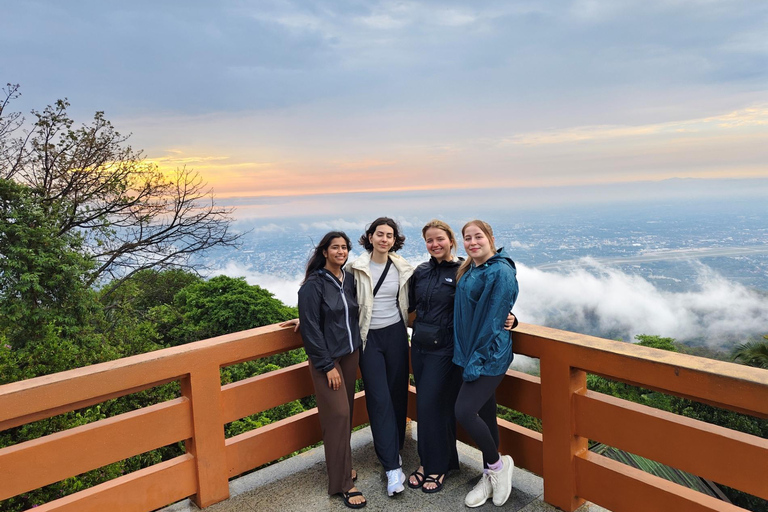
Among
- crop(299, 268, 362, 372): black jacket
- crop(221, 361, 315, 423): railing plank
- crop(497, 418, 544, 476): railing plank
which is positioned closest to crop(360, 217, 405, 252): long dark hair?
crop(299, 268, 362, 372): black jacket

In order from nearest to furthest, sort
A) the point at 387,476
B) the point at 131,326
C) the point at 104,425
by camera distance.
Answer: the point at 104,425 → the point at 387,476 → the point at 131,326

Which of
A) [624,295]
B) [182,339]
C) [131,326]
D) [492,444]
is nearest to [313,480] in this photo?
[492,444]

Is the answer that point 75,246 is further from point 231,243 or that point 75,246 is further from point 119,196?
point 231,243

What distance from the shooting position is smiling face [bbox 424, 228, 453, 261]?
293 centimetres

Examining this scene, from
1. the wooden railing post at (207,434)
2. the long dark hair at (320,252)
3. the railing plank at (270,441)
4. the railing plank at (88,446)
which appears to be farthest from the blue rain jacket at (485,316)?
the railing plank at (88,446)

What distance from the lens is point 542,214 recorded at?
118 m

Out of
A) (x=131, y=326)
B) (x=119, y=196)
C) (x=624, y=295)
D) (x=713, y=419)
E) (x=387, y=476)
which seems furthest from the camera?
(x=624, y=295)

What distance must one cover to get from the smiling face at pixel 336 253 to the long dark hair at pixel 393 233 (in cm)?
21

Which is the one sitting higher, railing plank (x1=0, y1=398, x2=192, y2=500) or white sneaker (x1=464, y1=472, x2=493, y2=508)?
railing plank (x1=0, y1=398, x2=192, y2=500)

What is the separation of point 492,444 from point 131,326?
1301 cm

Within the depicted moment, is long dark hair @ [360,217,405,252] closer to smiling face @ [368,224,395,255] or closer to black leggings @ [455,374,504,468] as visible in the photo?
smiling face @ [368,224,395,255]

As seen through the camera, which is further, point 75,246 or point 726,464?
point 75,246

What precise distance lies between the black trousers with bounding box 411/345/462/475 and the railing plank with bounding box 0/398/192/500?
1.33 m

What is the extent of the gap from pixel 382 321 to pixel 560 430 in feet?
3.78
